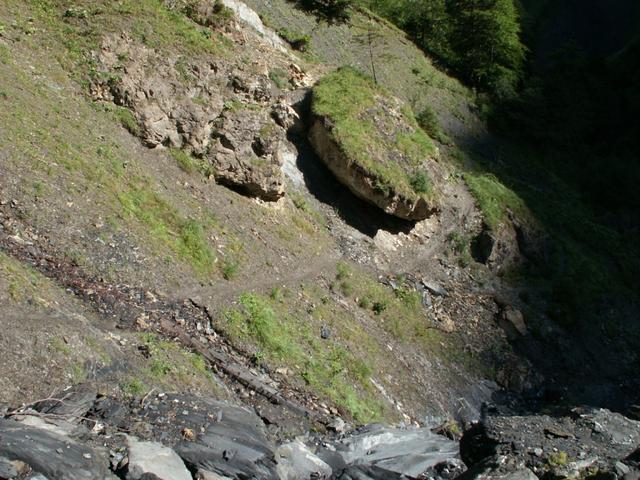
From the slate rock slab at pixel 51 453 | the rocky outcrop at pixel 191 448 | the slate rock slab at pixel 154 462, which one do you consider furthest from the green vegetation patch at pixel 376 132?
the slate rock slab at pixel 51 453

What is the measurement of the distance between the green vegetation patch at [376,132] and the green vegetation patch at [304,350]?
22.5 ft

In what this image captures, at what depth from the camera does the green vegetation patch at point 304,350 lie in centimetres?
1550

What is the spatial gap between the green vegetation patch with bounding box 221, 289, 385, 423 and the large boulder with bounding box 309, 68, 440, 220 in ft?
20.9

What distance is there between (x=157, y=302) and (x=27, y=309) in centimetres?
349

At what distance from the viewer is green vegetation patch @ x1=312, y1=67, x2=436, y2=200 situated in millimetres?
22906

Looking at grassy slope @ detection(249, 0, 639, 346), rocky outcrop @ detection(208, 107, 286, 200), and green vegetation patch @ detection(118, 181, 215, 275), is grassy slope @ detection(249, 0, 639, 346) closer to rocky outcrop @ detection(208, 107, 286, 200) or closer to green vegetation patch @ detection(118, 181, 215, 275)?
rocky outcrop @ detection(208, 107, 286, 200)

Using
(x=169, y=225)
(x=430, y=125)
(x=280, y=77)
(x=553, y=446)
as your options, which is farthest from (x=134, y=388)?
(x=430, y=125)

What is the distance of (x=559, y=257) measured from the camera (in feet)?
92.5

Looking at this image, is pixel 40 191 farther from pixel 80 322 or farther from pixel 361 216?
pixel 361 216

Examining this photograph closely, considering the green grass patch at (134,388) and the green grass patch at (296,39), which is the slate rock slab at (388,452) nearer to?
the green grass patch at (134,388)

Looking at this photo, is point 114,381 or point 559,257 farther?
point 559,257

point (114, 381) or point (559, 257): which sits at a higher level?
point (559, 257)

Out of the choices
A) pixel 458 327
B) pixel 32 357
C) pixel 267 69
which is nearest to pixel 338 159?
pixel 267 69

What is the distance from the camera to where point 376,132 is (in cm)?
2402
